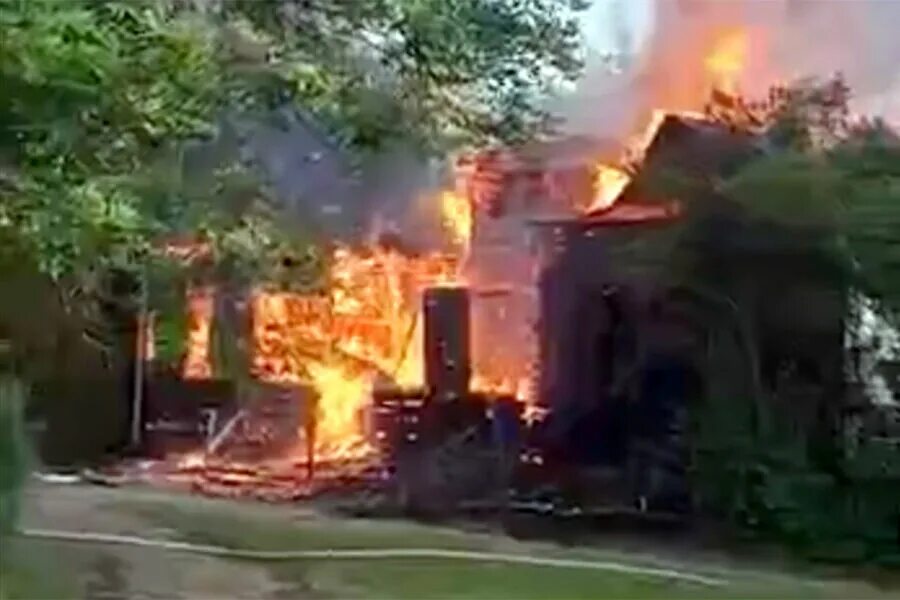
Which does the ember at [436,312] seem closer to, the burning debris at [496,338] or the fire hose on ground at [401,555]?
the burning debris at [496,338]

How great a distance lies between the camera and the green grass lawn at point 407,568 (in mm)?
5012

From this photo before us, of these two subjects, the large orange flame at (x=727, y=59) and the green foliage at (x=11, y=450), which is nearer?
the green foliage at (x=11, y=450)

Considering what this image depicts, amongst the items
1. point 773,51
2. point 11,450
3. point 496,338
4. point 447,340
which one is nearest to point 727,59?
point 773,51

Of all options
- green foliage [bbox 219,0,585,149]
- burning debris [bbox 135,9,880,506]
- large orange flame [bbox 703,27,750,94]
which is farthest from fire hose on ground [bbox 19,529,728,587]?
large orange flame [bbox 703,27,750,94]

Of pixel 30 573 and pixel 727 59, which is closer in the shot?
pixel 30 573

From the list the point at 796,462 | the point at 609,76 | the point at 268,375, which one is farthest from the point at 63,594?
the point at 796,462

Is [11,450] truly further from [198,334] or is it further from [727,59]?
[727,59]

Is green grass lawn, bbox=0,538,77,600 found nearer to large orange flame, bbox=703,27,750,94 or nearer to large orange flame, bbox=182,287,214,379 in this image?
large orange flame, bbox=182,287,214,379

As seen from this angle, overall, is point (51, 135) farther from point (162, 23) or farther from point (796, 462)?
point (796, 462)

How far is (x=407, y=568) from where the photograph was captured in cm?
525

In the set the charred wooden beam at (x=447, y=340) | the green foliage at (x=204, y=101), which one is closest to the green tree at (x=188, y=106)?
the green foliage at (x=204, y=101)

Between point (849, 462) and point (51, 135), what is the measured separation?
125 inches

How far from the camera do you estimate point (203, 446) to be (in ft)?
19.5

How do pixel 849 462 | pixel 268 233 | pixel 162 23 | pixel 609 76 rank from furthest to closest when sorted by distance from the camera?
pixel 849 462
pixel 609 76
pixel 268 233
pixel 162 23
